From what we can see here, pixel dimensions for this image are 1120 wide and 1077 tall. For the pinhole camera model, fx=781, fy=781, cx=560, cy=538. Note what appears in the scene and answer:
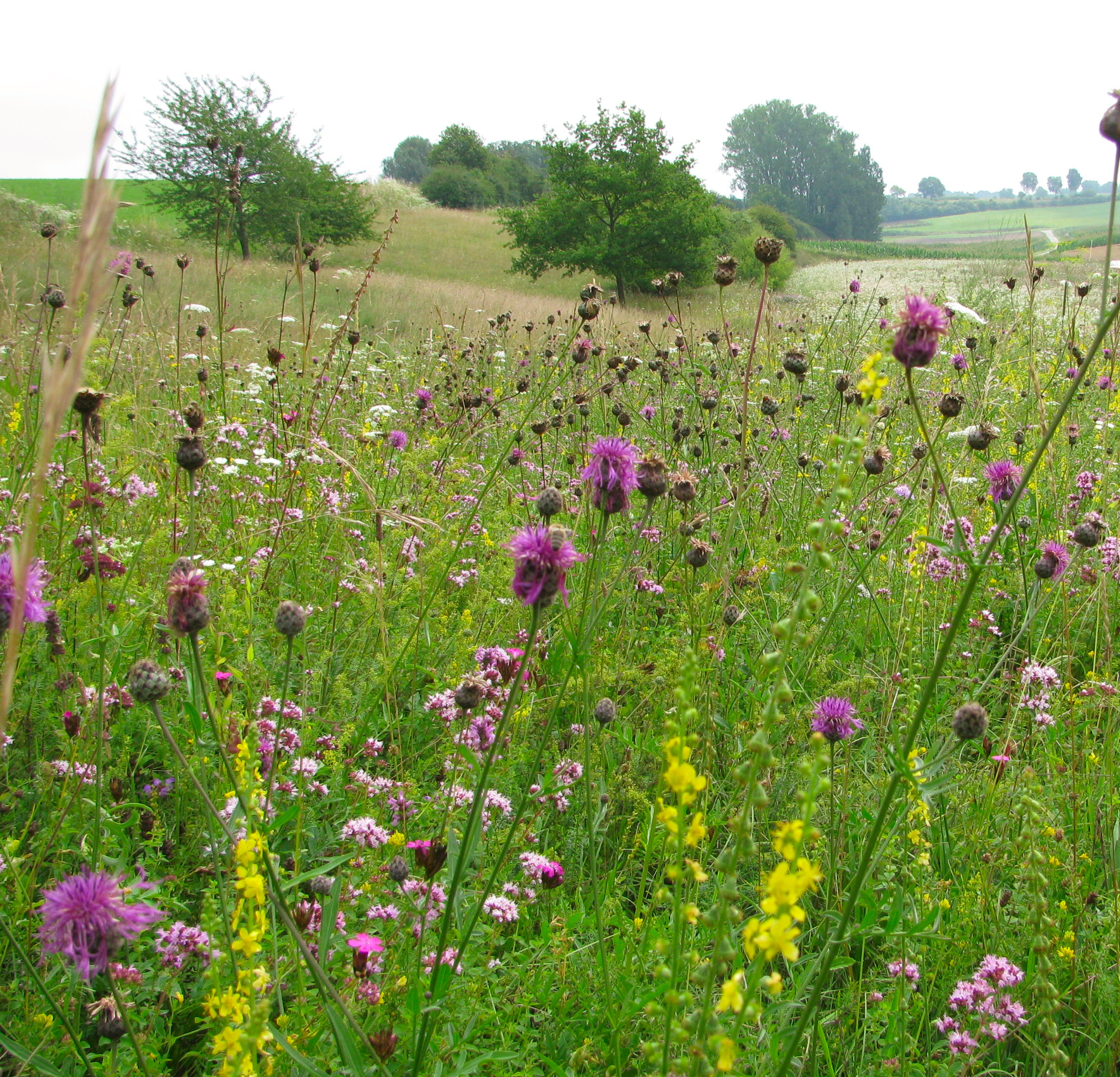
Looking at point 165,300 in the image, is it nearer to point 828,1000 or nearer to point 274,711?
point 274,711

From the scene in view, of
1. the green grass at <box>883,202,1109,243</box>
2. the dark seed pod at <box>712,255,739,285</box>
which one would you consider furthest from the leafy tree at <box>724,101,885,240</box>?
the dark seed pod at <box>712,255,739,285</box>

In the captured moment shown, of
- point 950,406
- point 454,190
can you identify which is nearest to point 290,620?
point 950,406

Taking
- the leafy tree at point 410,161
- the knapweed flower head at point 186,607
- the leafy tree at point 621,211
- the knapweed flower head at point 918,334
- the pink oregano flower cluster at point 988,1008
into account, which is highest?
the leafy tree at point 410,161

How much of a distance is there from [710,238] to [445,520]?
25342mm

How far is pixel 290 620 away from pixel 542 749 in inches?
18.7

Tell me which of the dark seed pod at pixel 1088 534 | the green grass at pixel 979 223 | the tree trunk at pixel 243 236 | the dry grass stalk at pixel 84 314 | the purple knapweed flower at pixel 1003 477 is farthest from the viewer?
the green grass at pixel 979 223

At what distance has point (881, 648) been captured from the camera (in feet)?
9.76

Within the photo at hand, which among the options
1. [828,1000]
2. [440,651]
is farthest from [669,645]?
[828,1000]

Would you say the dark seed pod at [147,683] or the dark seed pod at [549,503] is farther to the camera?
the dark seed pod at [549,503]

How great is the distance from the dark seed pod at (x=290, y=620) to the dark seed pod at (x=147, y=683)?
0.61 feet

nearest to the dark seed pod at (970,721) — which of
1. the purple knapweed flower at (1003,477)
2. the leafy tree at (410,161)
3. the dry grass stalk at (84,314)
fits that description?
the purple knapweed flower at (1003,477)

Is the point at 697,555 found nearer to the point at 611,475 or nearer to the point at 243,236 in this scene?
the point at 611,475

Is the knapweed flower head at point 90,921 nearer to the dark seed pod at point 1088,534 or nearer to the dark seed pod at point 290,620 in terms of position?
the dark seed pod at point 290,620

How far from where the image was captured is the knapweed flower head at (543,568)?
116 centimetres
